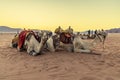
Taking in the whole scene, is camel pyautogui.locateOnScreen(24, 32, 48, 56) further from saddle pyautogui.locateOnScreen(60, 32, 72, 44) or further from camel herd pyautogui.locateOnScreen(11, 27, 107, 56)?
saddle pyautogui.locateOnScreen(60, 32, 72, 44)

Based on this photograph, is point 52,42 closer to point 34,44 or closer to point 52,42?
point 52,42

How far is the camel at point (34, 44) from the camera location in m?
9.77

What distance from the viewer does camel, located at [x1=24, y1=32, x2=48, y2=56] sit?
977cm

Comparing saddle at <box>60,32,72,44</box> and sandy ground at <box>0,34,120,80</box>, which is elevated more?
saddle at <box>60,32,72,44</box>

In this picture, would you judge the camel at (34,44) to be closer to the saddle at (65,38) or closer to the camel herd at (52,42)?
the camel herd at (52,42)

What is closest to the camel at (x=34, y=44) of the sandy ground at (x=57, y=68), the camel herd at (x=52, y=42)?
the camel herd at (x=52, y=42)

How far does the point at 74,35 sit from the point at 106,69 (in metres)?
3.89

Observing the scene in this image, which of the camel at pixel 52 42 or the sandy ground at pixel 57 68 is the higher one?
the camel at pixel 52 42

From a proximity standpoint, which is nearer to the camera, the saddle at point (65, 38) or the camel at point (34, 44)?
the camel at point (34, 44)

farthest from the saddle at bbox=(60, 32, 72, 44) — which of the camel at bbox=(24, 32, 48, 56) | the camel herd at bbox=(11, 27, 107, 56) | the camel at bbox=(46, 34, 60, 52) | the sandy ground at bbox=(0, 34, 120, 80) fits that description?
the sandy ground at bbox=(0, 34, 120, 80)

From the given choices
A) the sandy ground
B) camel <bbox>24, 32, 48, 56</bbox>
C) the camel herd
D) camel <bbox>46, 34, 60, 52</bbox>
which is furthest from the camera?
camel <bbox>46, 34, 60, 52</bbox>

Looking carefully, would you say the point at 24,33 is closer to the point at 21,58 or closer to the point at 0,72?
the point at 21,58

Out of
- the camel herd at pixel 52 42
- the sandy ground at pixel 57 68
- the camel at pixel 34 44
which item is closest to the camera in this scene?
the sandy ground at pixel 57 68

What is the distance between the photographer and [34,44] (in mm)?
10172
